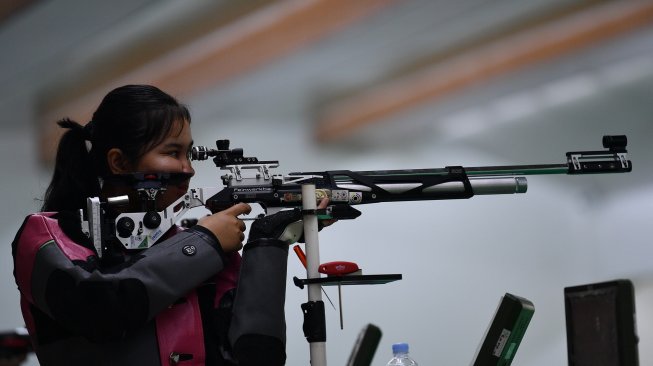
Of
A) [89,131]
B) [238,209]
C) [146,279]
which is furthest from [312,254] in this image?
[89,131]

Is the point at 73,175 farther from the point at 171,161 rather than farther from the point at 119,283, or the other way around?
the point at 119,283

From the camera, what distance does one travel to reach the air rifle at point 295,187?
175 centimetres

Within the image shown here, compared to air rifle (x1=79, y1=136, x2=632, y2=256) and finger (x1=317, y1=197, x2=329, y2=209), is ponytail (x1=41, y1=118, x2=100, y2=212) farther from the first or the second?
finger (x1=317, y1=197, x2=329, y2=209)

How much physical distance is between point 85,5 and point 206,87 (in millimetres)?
482

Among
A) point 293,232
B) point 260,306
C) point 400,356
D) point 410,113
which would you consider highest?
point 410,113

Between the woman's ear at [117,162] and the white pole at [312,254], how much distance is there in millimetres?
368

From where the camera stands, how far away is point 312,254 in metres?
1.70

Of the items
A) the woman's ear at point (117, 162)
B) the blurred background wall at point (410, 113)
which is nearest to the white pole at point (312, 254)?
the woman's ear at point (117, 162)

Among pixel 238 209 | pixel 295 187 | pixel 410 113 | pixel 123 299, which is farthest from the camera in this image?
pixel 410 113

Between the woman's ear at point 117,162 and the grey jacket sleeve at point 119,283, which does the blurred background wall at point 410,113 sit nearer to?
the woman's ear at point 117,162

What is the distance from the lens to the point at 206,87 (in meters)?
3.13

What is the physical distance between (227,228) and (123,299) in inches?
10.1

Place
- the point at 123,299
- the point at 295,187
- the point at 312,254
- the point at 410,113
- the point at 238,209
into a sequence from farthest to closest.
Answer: the point at 410,113
the point at 295,187
the point at 238,209
the point at 312,254
the point at 123,299

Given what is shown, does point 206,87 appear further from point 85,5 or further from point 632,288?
point 632,288
